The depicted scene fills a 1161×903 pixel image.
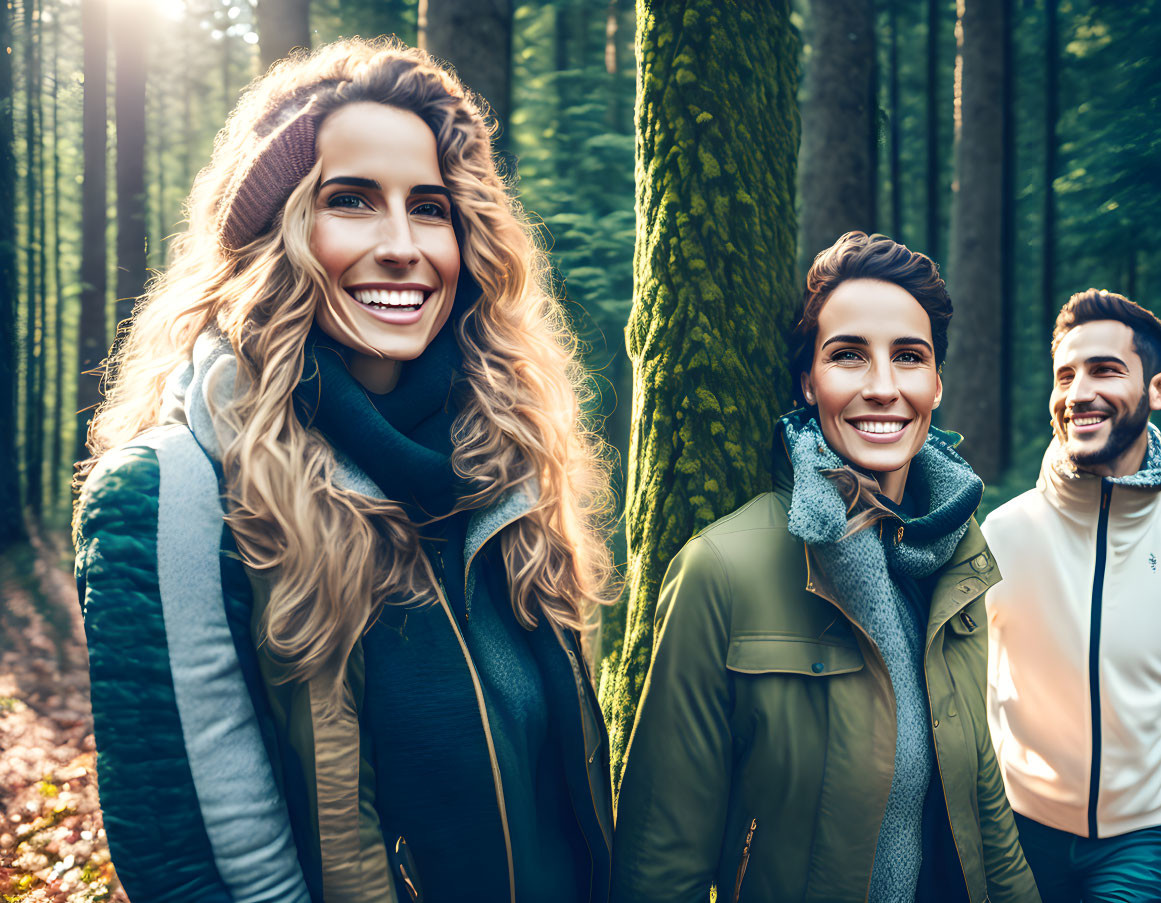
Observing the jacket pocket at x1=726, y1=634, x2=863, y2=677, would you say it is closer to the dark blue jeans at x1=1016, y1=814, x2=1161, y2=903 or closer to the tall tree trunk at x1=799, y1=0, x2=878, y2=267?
the dark blue jeans at x1=1016, y1=814, x2=1161, y2=903

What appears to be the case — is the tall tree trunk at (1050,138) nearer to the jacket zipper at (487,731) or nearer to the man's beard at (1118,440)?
the man's beard at (1118,440)

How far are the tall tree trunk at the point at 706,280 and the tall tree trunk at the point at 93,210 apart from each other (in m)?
9.75

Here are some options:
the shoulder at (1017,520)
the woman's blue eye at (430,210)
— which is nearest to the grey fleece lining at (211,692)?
the woman's blue eye at (430,210)

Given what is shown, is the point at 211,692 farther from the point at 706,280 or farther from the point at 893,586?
the point at 706,280

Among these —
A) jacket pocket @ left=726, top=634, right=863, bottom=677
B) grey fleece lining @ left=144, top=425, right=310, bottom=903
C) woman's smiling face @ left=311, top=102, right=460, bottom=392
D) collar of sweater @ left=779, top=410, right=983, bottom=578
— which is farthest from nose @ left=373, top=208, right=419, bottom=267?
jacket pocket @ left=726, top=634, right=863, bottom=677

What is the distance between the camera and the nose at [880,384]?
2184 millimetres

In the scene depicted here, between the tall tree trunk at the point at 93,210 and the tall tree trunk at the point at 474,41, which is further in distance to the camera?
the tall tree trunk at the point at 93,210

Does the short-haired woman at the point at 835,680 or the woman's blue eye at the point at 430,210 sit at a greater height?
the woman's blue eye at the point at 430,210

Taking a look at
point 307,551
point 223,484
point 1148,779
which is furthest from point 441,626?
point 1148,779

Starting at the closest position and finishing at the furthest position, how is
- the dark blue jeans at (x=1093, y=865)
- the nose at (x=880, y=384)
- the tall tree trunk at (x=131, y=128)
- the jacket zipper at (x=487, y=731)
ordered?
the jacket zipper at (x=487, y=731)
the nose at (x=880, y=384)
the dark blue jeans at (x=1093, y=865)
the tall tree trunk at (x=131, y=128)

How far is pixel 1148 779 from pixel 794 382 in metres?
1.88

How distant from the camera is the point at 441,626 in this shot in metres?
1.83

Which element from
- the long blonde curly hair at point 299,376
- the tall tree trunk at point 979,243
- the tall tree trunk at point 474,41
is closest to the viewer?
the long blonde curly hair at point 299,376

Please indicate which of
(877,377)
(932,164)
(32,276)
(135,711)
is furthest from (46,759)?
(932,164)
